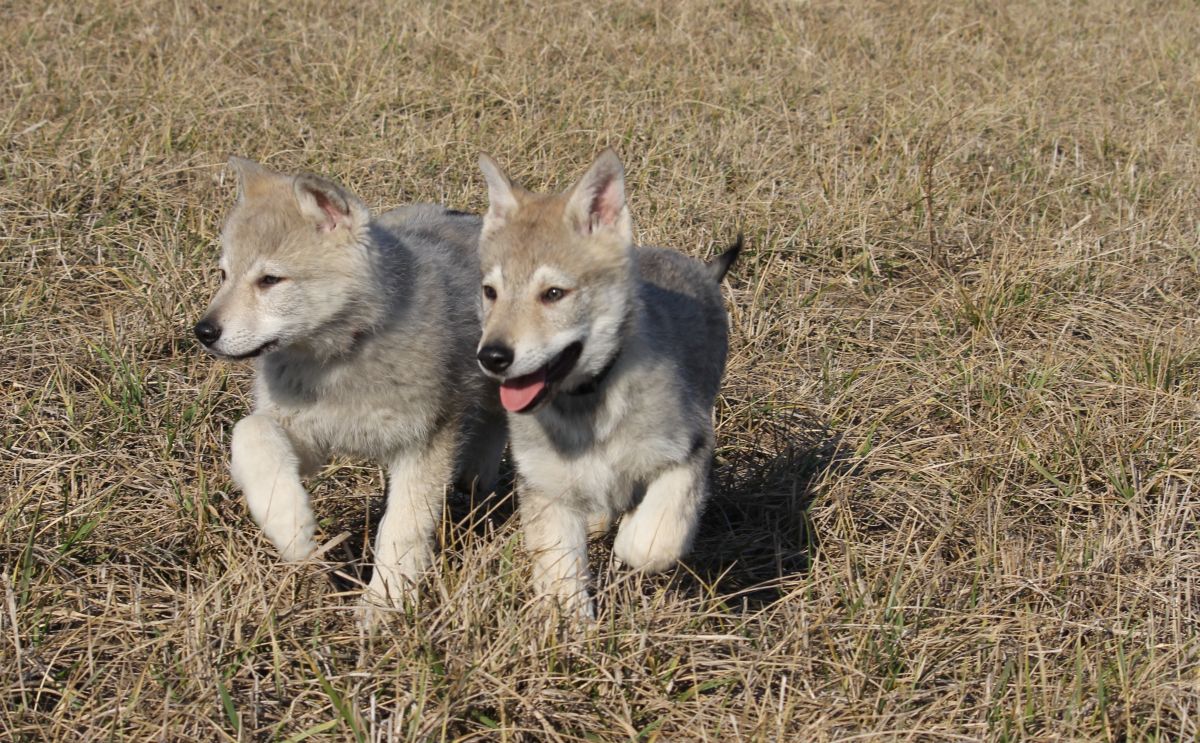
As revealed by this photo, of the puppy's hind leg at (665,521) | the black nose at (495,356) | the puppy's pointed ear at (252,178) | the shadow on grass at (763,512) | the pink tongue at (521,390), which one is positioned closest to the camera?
the black nose at (495,356)

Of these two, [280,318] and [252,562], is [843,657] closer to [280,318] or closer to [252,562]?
[252,562]

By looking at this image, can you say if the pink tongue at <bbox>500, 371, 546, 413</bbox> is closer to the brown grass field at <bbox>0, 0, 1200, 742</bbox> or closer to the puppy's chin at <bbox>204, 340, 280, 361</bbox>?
the brown grass field at <bbox>0, 0, 1200, 742</bbox>

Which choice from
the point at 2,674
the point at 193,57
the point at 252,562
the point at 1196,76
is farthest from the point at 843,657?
the point at 1196,76

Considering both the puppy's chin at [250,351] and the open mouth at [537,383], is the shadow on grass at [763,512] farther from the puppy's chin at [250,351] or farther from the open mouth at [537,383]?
the puppy's chin at [250,351]

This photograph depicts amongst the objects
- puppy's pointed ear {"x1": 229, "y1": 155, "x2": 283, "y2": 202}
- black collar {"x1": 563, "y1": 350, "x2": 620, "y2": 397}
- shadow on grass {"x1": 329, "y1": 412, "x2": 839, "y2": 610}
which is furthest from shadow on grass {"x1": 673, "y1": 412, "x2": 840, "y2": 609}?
puppy's pointed ear {"x1": 229, "y1": 155, "x2": 283, "y2": 202}

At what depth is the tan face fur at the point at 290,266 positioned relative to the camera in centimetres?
418

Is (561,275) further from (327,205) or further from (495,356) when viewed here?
(327,205)

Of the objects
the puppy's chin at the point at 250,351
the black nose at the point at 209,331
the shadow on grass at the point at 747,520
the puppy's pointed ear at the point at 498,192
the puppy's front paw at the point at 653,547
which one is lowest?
the shadow on grass at the point at 747,520

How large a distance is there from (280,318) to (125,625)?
1064 millimetres

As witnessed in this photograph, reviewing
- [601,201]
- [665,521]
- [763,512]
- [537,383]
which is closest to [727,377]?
[763,512]

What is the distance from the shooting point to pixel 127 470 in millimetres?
4570

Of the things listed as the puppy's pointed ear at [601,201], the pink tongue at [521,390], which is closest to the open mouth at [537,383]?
the pink tongue at [521,390]

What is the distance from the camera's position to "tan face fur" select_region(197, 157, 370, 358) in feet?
13.7

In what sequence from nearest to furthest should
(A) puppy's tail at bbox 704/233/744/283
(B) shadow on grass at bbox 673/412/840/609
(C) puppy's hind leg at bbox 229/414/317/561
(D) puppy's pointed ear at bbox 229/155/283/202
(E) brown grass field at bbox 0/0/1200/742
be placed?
1. (E) brown grass field at bbox 0/0/1200/742
2. (C) puppy's hind leg at bbox 229/414/317/561
3. (D) puppy's pointed ear at bbox 229/155/283/202
4. (B) shadow on grass at bbox 673/412/840/609
5. (A) puppy's tail at bbox 704/233/744/283
